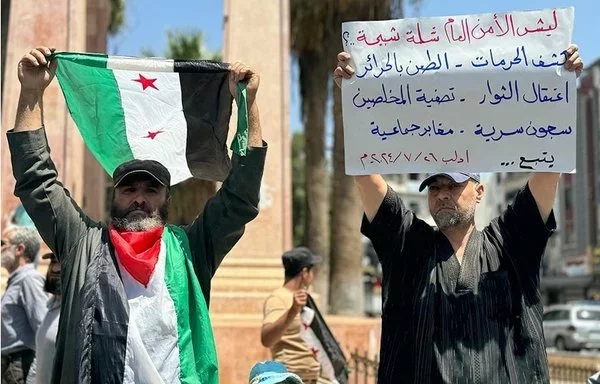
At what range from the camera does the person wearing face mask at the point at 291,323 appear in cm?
525

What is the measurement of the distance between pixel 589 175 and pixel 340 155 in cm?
3731

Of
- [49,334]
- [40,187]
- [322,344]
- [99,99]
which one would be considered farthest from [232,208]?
[322,344]

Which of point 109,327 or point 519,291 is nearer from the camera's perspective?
point 109,327

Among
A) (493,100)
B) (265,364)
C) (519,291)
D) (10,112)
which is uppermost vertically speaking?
(10,112)

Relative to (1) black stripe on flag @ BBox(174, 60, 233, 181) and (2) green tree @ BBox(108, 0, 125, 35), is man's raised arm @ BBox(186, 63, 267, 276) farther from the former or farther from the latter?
(2) green tree @ BBox(108, 0, 125, 35)

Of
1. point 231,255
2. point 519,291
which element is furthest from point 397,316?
point 231,255

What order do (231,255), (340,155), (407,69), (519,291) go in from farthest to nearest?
(340,155), (231,255), (407,69), (519,291)

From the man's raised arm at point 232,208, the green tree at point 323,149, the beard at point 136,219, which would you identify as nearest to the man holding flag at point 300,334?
the man's raised arm at point 232,208

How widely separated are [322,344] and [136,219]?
2529 mm

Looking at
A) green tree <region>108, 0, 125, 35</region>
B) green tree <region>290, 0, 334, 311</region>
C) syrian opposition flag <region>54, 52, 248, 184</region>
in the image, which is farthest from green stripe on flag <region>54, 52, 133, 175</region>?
green tree <region>108, 0, 125, 35</region>

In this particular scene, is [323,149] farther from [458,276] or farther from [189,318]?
[189,318]

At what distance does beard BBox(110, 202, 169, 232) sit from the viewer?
3385 mm

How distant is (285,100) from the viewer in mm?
9578

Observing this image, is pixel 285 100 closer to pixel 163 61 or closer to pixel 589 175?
pixel 163 61
